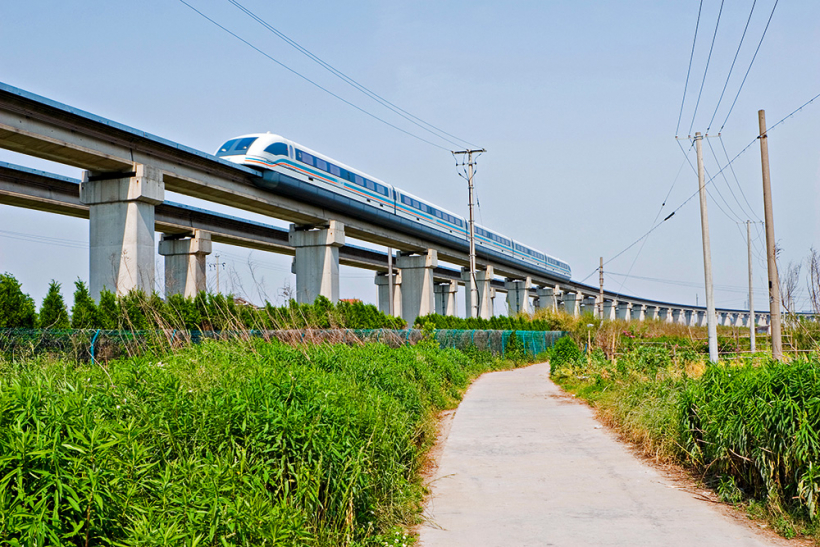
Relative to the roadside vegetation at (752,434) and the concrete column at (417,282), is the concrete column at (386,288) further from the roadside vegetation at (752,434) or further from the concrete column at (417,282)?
the roadside vegetation at (752,434)

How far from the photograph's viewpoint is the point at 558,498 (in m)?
7.11

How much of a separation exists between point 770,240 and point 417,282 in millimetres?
30154

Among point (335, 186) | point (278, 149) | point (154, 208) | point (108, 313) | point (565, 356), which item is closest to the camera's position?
point (108, 313)

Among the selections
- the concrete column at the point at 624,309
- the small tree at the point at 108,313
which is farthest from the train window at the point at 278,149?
the concrete column at the point at 624,309

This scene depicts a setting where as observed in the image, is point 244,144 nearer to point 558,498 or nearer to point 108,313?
point 108,313

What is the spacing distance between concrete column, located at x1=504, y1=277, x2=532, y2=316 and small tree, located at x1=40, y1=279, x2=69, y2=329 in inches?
2255

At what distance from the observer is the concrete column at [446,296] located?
71625mm

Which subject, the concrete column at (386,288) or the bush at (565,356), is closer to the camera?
the bush at (565,356)

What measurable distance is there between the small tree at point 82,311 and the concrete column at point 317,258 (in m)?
21.0

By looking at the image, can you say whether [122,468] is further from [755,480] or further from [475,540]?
[755,480]

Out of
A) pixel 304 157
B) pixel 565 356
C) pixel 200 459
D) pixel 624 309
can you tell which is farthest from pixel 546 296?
pixel 200 459

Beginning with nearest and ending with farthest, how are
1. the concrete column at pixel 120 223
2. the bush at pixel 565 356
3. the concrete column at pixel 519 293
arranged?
the concrete column at pixel 120 223 < the bush at pixel 565 356 < the concrete column at pixel 519 293

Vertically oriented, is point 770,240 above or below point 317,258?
below

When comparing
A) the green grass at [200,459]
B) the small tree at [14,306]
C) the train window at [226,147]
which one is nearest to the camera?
the green grass at [200,459]
